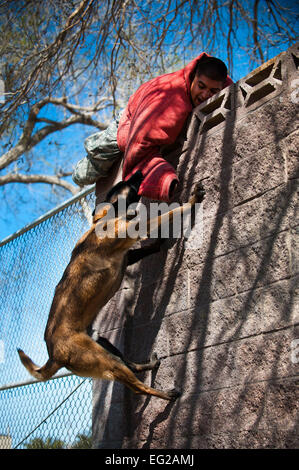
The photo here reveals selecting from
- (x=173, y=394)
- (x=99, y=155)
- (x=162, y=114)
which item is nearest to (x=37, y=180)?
(x=99, y=155)

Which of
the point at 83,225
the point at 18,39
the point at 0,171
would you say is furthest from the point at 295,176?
the point at 0,171

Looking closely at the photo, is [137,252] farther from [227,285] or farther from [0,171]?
[0,171]

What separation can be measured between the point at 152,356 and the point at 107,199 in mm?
1275

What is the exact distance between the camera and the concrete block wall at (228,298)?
278 centimetres

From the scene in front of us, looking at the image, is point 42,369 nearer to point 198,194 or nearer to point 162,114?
point 198,194

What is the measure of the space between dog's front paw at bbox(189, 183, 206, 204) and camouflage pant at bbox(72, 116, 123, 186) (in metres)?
1.16

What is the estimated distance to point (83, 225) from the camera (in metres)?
5.08

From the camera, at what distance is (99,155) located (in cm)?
461

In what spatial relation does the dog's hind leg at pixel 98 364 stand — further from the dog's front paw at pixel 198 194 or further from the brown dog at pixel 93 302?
the dog's front paw at pixel 198 194

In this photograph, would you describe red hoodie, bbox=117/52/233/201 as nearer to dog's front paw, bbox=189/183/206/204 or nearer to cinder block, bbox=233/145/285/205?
dog's front paw, bbox=189/183/206/204

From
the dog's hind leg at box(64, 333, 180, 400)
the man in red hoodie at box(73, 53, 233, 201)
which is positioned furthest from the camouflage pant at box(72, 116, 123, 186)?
the dog's hind leg at box(64, 333, 180, 400)

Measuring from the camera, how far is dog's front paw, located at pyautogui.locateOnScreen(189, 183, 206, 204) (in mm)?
3598

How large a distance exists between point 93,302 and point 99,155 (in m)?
1.42

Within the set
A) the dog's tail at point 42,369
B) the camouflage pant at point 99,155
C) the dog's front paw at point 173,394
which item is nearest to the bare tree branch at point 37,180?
the camouflage pant at point 99,155
